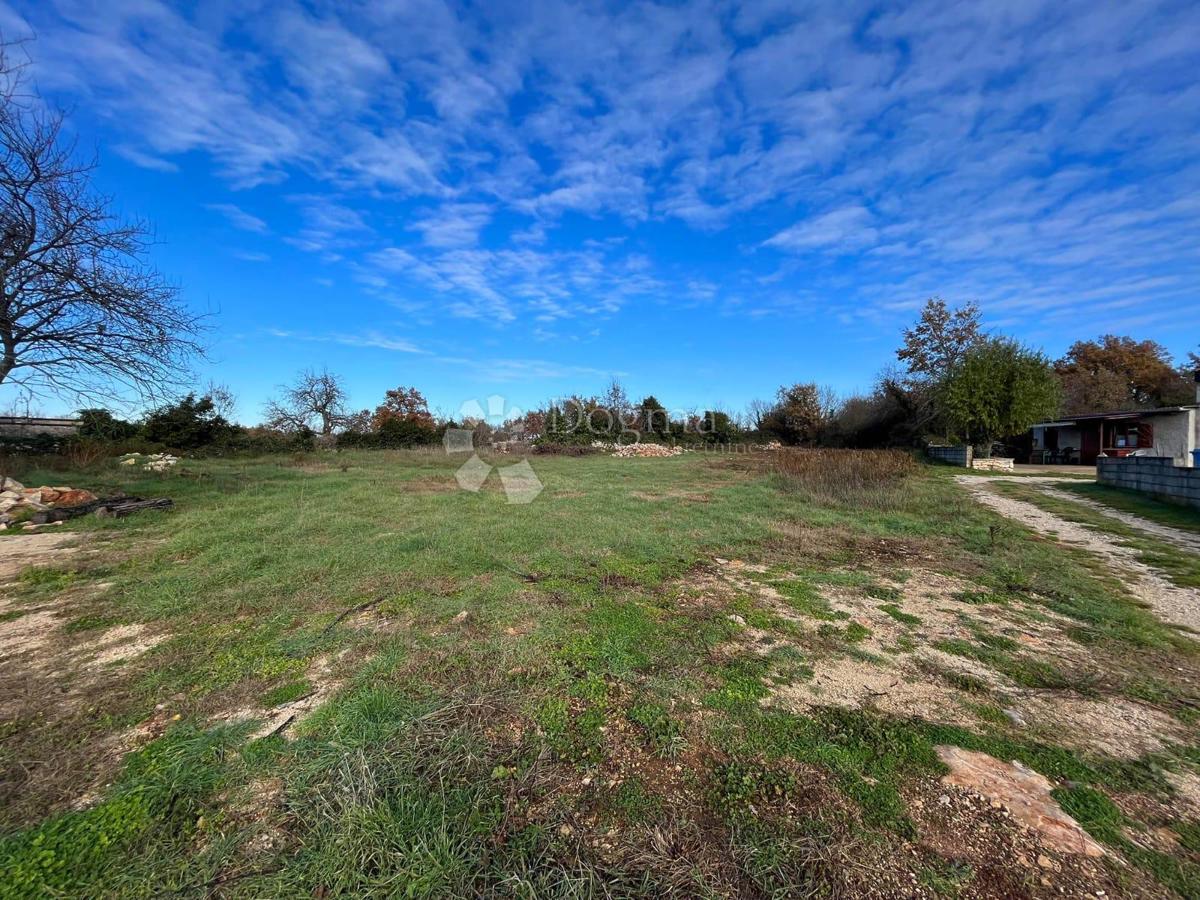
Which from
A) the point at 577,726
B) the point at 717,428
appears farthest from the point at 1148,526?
the point at 717,428

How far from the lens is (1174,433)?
648 inches

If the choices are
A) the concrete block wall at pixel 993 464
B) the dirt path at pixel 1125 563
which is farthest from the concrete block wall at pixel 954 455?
the dirt path at pixel 1125 563

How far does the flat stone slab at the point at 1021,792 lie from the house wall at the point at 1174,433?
74.3 ft

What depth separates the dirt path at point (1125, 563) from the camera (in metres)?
3.52

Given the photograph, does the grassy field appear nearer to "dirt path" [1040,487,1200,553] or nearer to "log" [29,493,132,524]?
"dirt path" [1040,487,1200,553]

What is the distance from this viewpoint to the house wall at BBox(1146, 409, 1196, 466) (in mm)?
15938

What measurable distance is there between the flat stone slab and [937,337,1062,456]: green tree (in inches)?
740

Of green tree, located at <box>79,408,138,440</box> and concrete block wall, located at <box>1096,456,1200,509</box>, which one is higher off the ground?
green tree, located at <box>79,408,138,440</box>

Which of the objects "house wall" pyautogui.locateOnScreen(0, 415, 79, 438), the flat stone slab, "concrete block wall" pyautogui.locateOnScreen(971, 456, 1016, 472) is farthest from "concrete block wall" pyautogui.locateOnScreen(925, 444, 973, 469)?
"house wall" pyautogui.locateOnScreen(0, 415, 79, 438)

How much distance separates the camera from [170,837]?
152cm

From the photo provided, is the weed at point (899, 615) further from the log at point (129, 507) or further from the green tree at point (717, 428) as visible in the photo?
the green tree at point (717, 428)

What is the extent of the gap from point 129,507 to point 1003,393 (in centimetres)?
2384

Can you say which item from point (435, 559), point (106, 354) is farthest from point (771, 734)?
point (106, 354)

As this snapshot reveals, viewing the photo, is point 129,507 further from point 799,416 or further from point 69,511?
point 799,416
